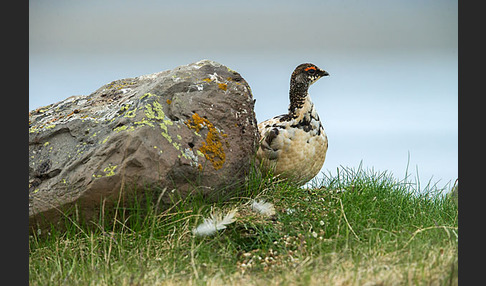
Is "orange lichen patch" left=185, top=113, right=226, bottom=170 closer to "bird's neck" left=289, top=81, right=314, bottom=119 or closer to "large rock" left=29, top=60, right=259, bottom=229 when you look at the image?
"large rock" left=29, top=60, right=259, bottom=229

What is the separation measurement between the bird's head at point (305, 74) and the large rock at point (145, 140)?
21.6 inches

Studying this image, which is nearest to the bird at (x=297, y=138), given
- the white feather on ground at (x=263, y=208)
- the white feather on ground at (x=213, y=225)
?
the white feather on ground at (x=263, y=208)

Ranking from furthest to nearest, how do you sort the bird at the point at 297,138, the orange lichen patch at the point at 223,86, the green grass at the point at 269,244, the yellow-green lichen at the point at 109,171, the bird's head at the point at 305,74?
the bird's head at the point at 305,74 → the bird at the point at 297,138 → the orange lichen patch at the point at 223,86 → the yellow-green lichen at the point at 109,171 → the green grass at the point at 269,244

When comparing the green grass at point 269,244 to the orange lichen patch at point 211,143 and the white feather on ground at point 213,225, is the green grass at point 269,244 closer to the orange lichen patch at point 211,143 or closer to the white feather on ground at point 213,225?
the white feather on ground at point 213,225

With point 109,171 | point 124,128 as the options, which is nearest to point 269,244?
point 109,171

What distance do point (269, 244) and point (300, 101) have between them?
1.84 m

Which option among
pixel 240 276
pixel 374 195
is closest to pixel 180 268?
pixel 240 276

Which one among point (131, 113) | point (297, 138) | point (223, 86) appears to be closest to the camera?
point (131, 113)

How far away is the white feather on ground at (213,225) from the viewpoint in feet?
15.1

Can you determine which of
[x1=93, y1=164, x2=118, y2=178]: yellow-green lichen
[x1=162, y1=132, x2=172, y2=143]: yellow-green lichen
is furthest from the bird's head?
[x1=93, y1=164, x2=118, y2=178]: yellow-green lichen

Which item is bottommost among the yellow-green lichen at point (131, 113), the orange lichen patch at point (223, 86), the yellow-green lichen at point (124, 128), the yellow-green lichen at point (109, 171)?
the yellow-green lichen at point (109, 171)

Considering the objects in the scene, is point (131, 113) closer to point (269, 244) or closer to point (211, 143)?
point (211, 143)

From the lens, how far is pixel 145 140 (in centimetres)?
470

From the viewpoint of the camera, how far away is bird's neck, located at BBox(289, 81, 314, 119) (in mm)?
5859
